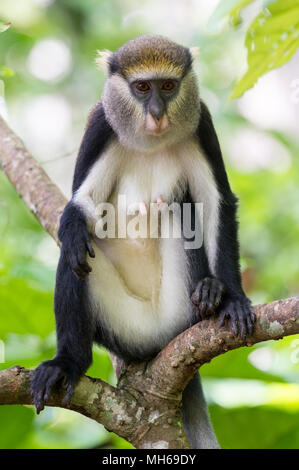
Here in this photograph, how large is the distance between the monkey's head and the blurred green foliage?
260 mm

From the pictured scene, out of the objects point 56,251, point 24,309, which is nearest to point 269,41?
point 24,309

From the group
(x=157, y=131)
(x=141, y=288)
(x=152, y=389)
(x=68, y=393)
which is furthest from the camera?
(x=141, y=288)

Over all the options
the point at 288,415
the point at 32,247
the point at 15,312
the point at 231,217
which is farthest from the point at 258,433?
the point at 32,247

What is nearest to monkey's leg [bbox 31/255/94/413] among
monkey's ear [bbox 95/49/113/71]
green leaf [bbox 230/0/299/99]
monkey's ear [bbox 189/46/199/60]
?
monkey's ear [bbox 95/49/113/71]

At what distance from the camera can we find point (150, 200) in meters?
3.80

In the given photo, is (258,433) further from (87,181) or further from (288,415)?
(87,181)

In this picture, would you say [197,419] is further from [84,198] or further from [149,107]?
[149,107]

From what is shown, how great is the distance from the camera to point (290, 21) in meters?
2.57

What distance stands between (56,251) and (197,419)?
4163 mm

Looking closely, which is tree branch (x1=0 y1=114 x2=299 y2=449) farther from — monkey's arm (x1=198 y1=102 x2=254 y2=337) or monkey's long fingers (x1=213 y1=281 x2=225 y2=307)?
monkey's arm (x1=198 y1=102 x2=254 y2=337)

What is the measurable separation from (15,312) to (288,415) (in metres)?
1.86

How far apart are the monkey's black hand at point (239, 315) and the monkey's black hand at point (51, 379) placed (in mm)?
810

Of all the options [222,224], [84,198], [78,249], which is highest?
[84,198]

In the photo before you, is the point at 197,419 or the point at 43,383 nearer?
the point at 43,383
